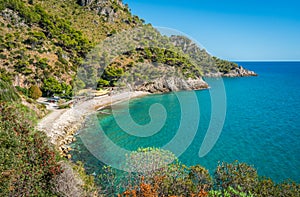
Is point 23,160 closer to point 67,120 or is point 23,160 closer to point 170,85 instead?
point 67,120

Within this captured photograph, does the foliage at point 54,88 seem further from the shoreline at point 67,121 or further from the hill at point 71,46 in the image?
the shoreline at point 67,121

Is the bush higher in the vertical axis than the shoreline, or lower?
higher

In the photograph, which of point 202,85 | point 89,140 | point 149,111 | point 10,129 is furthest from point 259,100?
point 10,129

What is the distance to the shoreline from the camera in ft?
72.3

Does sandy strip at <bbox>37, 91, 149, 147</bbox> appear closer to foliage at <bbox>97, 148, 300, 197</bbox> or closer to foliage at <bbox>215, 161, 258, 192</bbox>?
foliage at <bbox>97, 148, 300, 197</bbox>

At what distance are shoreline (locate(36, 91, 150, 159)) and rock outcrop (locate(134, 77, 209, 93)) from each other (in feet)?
Result: 43.1

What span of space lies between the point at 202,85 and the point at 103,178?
51733mm

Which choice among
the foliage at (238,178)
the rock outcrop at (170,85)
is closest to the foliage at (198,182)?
the foliage at (238,178)

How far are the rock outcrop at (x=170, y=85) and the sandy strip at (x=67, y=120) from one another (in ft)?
46.5

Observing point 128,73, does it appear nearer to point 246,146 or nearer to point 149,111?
point 149,111

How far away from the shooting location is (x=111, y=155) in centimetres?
1991

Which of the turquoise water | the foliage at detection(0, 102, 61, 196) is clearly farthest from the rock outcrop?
the foliage at detection(0, 102, 61, 196)

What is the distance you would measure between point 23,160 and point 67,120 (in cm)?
1875

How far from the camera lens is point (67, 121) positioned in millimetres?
27312
